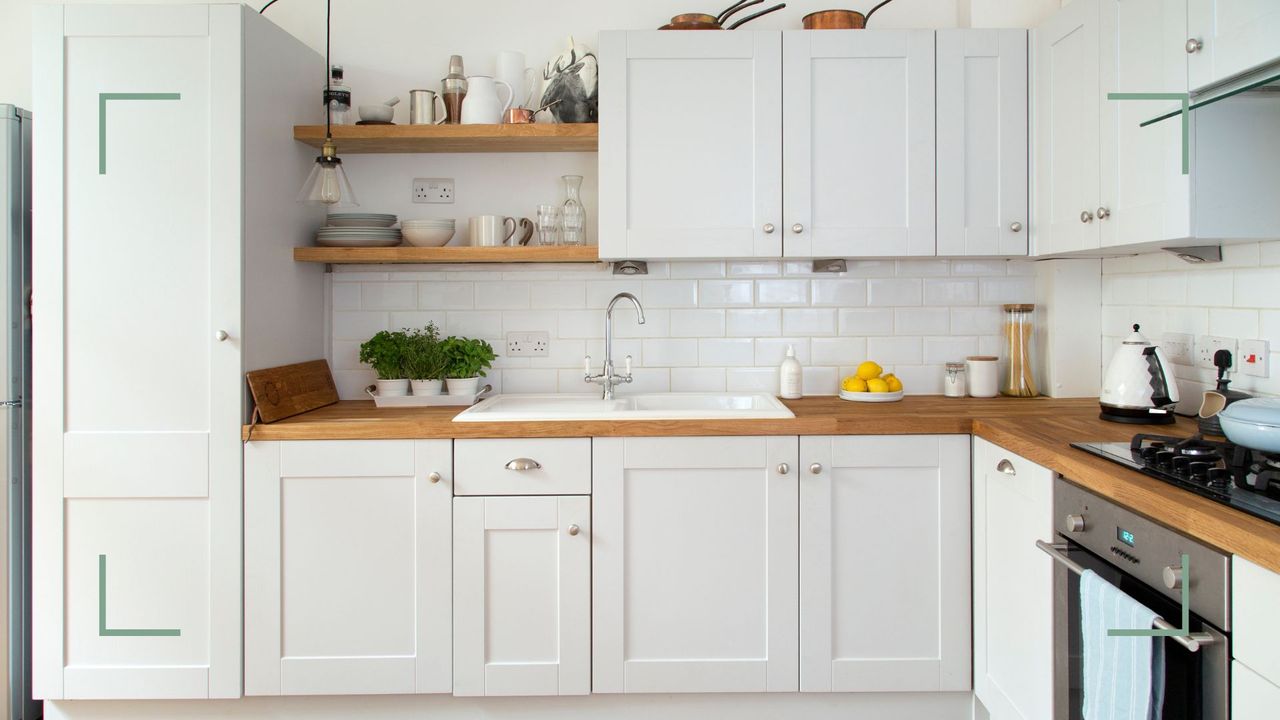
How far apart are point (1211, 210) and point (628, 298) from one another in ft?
5.48

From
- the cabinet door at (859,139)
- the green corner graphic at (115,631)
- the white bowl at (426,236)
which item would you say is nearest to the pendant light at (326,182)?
the white bowl at (426,236)

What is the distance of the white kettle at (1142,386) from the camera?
2143mm

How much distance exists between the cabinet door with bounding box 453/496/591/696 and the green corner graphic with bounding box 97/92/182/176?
53.5 inches

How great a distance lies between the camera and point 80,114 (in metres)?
2.27

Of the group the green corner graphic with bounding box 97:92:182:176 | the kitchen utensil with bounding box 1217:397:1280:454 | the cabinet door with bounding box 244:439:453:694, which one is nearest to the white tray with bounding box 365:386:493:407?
the cabinet door with bounding box 244:439:453:694

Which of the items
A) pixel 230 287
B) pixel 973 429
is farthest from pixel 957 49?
pixel 230 287

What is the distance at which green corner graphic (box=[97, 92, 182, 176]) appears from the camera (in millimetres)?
2275

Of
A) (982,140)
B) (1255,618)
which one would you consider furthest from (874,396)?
(1255,618)

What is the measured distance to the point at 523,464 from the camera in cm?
225

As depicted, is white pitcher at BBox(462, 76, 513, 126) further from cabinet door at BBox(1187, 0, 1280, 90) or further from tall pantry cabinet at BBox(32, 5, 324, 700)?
cabinet door at BBox(1187, 0, 1280, 90)

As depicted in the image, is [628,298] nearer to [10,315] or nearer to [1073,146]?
[1073,146]

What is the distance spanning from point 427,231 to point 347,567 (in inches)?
42.5

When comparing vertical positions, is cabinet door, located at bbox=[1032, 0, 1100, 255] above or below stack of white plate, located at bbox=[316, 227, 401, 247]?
above

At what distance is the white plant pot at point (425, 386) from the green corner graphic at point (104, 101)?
3.42 ft
